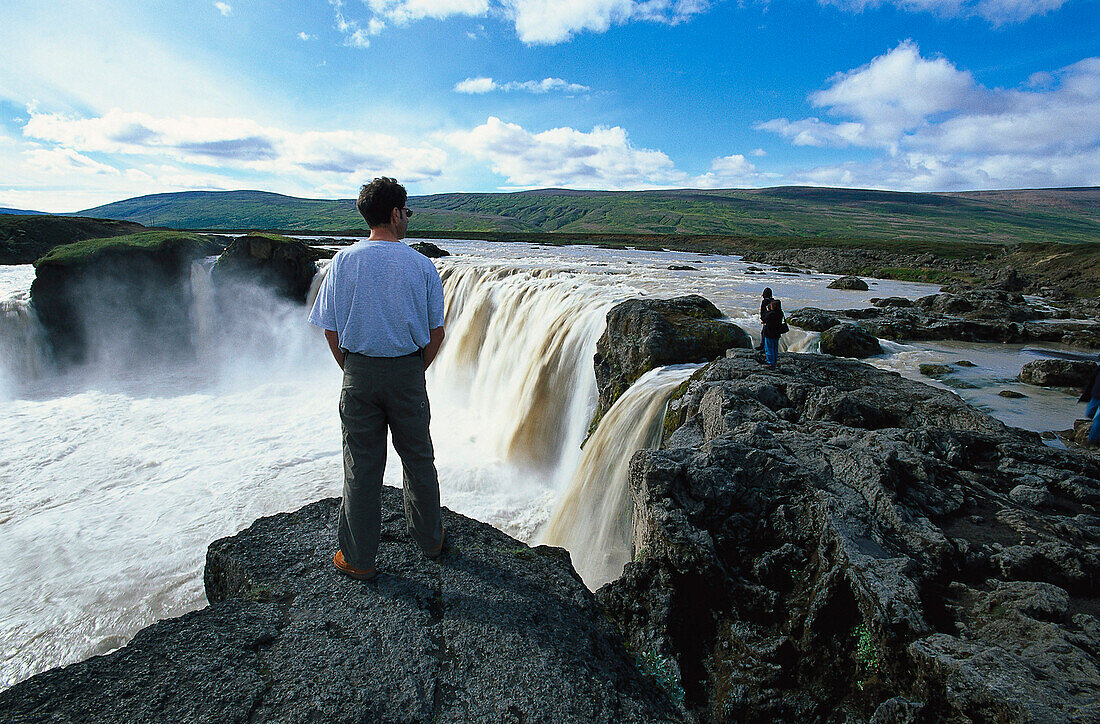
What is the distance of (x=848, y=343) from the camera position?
12.3m

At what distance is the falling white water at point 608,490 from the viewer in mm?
7172

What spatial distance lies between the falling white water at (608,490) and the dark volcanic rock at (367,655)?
3.34 meters

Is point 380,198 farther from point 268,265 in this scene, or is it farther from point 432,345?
point 268,265

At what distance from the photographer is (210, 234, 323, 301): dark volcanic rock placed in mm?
24953

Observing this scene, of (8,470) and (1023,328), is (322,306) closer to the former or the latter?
(8,470)

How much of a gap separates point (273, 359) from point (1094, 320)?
33177mm

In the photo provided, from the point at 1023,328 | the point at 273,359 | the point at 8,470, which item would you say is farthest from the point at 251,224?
the point at 1023,328

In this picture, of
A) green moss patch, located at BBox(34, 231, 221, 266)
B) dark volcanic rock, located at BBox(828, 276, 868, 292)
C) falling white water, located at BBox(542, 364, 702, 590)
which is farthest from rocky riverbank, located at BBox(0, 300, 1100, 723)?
green moss patch, located at BBox(34, 231, 221, 266)

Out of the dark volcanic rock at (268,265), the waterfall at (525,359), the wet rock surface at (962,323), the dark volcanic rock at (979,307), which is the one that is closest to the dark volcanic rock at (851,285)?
the dark volcanic rock at (979,307)

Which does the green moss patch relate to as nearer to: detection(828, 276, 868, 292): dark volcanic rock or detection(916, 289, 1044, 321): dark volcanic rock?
detection(828, 276, 868, 292): dark volcanic rock

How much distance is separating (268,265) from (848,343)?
2529 cm

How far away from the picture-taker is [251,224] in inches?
6708

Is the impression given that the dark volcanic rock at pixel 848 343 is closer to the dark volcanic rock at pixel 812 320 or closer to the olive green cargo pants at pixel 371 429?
the dark volcanic rock at pixel 812 320

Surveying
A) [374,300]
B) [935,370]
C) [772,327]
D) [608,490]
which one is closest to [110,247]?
[608,490]
